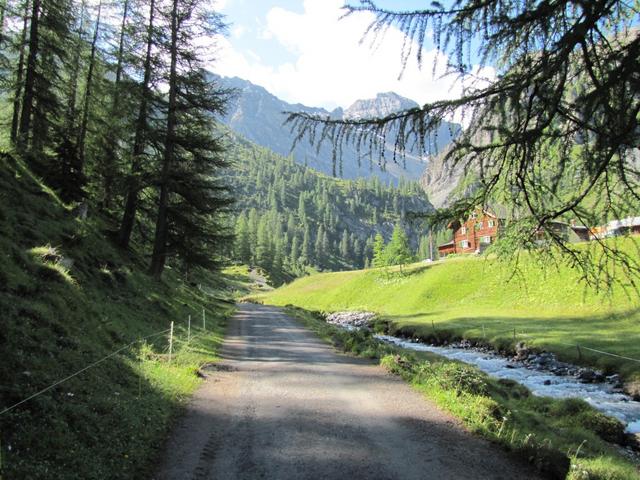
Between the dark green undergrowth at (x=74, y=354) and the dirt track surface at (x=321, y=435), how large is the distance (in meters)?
0.67

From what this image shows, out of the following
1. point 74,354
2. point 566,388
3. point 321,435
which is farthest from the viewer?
point 566,388

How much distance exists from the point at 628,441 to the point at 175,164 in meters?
22.4

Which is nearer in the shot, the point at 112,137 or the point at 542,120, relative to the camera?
the point at 542,120

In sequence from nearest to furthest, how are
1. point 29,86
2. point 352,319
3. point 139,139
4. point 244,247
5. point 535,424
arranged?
point 535,424 < point 29,86 < point 139,139 < point 352,319 < point 244,247

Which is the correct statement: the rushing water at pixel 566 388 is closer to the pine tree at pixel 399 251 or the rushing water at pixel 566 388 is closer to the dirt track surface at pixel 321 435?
the dirt track surface at pixel 321 435

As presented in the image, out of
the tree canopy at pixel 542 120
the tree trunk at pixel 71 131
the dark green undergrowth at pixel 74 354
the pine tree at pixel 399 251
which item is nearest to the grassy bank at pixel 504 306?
the tree canopy at pixel 542 120

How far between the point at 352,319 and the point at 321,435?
39.9 metres

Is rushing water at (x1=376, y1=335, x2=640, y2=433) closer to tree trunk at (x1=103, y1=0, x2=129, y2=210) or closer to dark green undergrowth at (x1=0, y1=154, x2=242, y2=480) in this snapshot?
dark green undergrowth at (x1=0, y1=154, x2=242, y2=480)

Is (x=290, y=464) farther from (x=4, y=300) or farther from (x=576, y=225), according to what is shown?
(x=4, y=300)

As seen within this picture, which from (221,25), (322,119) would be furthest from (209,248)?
(322,119)

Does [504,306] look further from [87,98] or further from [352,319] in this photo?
[87,98]

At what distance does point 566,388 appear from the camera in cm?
1570

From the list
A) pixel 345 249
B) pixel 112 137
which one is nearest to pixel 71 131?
pixel 112 137

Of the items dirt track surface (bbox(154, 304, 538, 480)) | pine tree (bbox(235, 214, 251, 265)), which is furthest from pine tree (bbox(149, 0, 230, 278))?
pine tree (bbox(235, 214, 251, 265))
